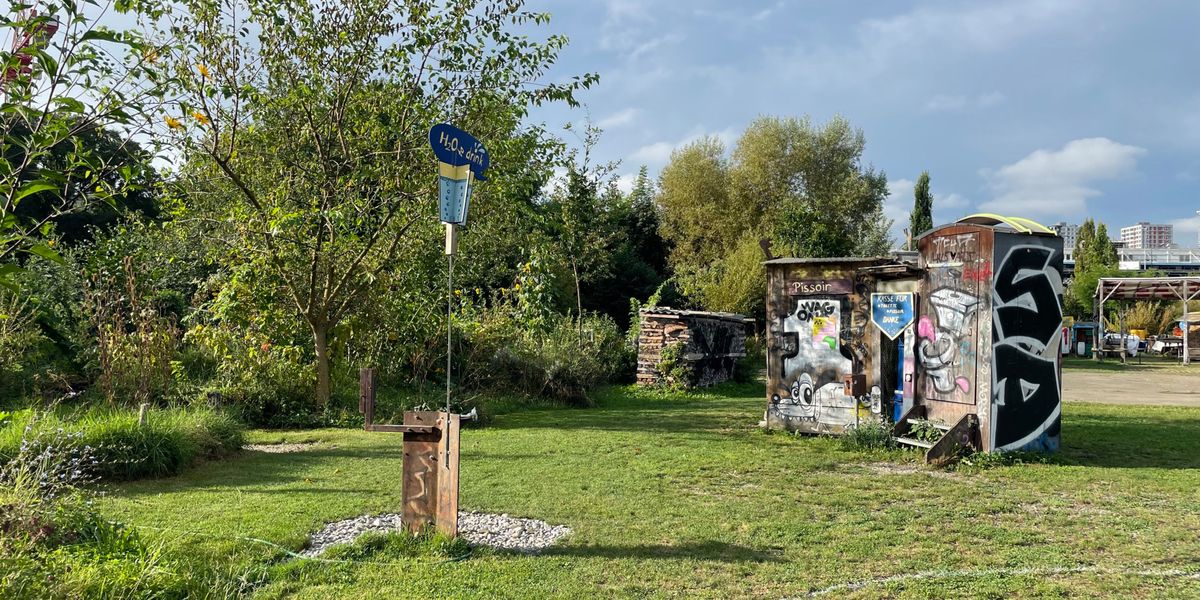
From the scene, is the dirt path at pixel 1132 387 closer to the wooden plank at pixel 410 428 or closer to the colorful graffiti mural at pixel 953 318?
the colorful graffiti mural at pixel 953 318

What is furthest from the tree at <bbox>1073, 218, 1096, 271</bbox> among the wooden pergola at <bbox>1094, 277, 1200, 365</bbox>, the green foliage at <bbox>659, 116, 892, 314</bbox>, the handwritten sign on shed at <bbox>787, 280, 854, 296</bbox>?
the handwritten sign on shed at <bbox>787, 280, 854, 296</bbox>

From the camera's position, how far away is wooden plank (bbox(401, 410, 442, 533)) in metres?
5.25

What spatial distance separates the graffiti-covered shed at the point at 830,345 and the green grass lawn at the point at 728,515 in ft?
2.29

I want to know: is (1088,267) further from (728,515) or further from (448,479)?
(448,479)

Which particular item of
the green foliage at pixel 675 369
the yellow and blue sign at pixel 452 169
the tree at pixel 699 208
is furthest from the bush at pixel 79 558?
the tree at pixel 699 208

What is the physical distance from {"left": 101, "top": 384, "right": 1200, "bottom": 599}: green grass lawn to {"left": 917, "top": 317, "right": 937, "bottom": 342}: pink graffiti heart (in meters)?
1.47

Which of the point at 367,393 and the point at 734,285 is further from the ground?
the point at 734,285

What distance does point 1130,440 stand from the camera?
10.2m

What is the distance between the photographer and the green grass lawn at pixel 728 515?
4.55 m

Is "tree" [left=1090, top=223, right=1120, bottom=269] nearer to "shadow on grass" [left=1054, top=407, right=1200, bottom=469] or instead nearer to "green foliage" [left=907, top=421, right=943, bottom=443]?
"shadow on grass" [left=1054, top=407, right=1200, bottom=469]

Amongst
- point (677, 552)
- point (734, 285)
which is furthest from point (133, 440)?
point (734, 285)

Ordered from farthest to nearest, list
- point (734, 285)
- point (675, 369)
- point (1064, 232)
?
point (1064, 232), point (734, 285), point (675, 369)

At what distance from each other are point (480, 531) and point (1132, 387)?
62.7ft

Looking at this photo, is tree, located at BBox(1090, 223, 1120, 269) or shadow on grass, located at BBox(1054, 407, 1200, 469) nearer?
shadow on grass, located at BBox(1054, 407, 1200, 469)
